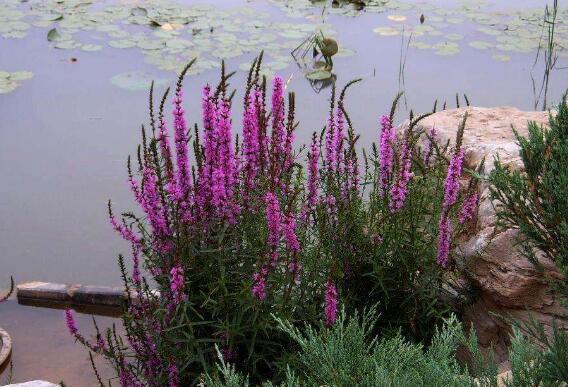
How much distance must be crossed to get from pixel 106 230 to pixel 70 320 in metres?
2.35

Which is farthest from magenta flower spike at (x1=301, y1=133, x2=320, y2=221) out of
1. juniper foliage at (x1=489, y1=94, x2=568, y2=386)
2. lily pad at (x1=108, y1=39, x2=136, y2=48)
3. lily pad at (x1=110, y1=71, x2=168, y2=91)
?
lily pad at (x1=108, y1=39, x2=136, y2=48)

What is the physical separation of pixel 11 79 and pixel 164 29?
241 centimetres

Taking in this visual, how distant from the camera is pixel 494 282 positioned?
13.2 ft

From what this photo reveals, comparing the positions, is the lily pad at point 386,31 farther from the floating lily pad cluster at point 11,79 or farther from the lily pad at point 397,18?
the floating lily pad cluster at point 11,79

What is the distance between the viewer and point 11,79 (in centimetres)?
852

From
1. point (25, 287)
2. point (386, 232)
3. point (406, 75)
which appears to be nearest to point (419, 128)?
point (386, 232)

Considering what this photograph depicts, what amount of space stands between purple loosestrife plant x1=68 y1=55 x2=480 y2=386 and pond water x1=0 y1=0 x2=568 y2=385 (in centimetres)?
181

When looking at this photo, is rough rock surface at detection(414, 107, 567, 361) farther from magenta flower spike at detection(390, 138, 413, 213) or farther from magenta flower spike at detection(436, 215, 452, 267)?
magenta flower spike at detection(390, 138, 413, 213)

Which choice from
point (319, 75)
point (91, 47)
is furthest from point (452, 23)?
point (91, 47)

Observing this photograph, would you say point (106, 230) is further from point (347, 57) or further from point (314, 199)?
point (347, 57)

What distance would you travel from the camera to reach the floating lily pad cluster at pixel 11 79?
8297 millimetres

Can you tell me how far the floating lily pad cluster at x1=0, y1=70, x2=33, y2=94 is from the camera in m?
8.30

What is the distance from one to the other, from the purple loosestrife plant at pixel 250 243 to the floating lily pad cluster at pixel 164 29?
5.05m

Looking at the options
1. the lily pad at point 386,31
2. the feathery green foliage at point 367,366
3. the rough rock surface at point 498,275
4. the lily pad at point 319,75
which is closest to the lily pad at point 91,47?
the lily pad at point 319,75
